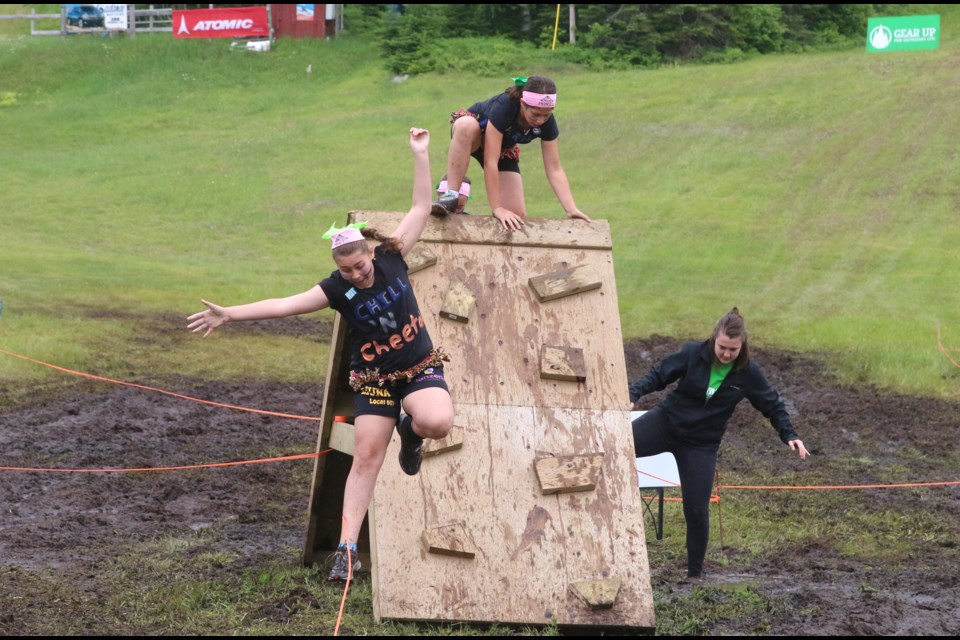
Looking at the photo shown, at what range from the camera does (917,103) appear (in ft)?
101

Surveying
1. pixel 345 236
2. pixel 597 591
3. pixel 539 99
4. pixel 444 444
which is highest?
pixel 539 99

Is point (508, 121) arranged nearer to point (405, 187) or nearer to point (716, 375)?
point (716, 375)

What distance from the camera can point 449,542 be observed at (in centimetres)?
617

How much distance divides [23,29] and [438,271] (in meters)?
47.9

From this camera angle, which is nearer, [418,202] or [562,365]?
[418,202]

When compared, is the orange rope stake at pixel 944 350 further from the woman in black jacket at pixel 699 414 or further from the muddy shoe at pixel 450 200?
the muddy shoe at pixel 450 200

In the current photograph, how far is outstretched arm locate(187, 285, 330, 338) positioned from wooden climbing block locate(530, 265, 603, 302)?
166 cm

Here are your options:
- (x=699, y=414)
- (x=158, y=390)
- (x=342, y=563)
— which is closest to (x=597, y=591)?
(x=342, y=563)

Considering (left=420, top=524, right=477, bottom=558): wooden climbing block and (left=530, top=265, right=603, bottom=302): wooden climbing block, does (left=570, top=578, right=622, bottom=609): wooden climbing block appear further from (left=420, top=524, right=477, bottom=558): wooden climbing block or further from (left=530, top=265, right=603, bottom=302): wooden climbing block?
(left=530, top=265, right=603, bottom=302): wooden climbing block

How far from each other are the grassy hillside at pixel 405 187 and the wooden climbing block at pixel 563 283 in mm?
7462

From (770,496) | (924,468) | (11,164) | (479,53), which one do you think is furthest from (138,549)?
(479,53)

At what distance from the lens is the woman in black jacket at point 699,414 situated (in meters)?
7.27

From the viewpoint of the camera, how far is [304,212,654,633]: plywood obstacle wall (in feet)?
20.0

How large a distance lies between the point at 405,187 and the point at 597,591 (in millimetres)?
21842
